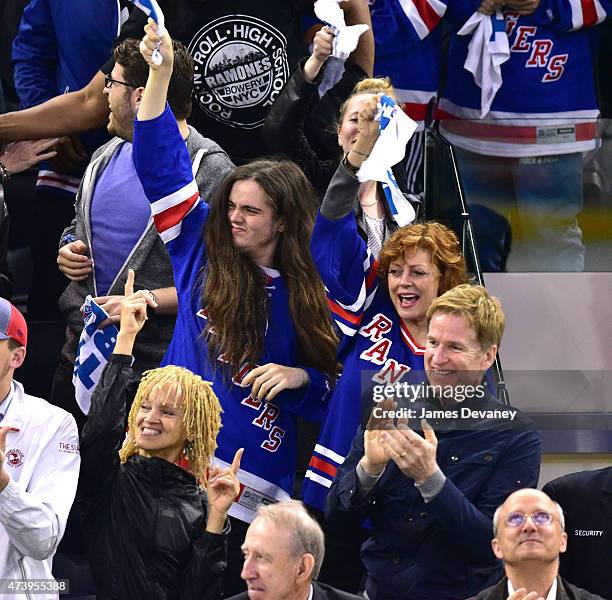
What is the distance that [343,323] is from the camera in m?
5.82

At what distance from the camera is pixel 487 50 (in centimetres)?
746

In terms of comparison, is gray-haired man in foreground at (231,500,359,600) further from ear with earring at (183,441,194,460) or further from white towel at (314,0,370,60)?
white towel at (314,0,370,60)

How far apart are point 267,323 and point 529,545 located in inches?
56.1

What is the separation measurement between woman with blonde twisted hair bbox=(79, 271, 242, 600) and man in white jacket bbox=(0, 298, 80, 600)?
0.13 metres

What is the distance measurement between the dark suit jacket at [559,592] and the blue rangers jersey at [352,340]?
89 cm

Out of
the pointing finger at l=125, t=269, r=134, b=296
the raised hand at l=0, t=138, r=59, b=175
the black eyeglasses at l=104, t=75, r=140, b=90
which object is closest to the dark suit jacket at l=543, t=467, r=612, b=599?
the pointing finger at l=125, t=269, r=134, b=296

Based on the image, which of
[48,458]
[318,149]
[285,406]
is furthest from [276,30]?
[48,458]

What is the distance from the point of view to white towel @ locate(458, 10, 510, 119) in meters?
7.45

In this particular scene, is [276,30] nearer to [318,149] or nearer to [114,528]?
[318,149]

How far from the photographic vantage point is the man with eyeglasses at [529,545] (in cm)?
489

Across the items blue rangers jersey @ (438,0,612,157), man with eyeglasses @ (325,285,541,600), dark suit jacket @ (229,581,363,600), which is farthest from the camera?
blue rangers jersey @ (438,0,612,157)

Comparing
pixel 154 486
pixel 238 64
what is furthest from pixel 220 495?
pixel 238 64

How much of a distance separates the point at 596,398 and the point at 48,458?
8.45 feet

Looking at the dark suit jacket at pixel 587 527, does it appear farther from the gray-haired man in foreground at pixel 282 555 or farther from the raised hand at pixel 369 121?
the raised hand at pixel 369 121
